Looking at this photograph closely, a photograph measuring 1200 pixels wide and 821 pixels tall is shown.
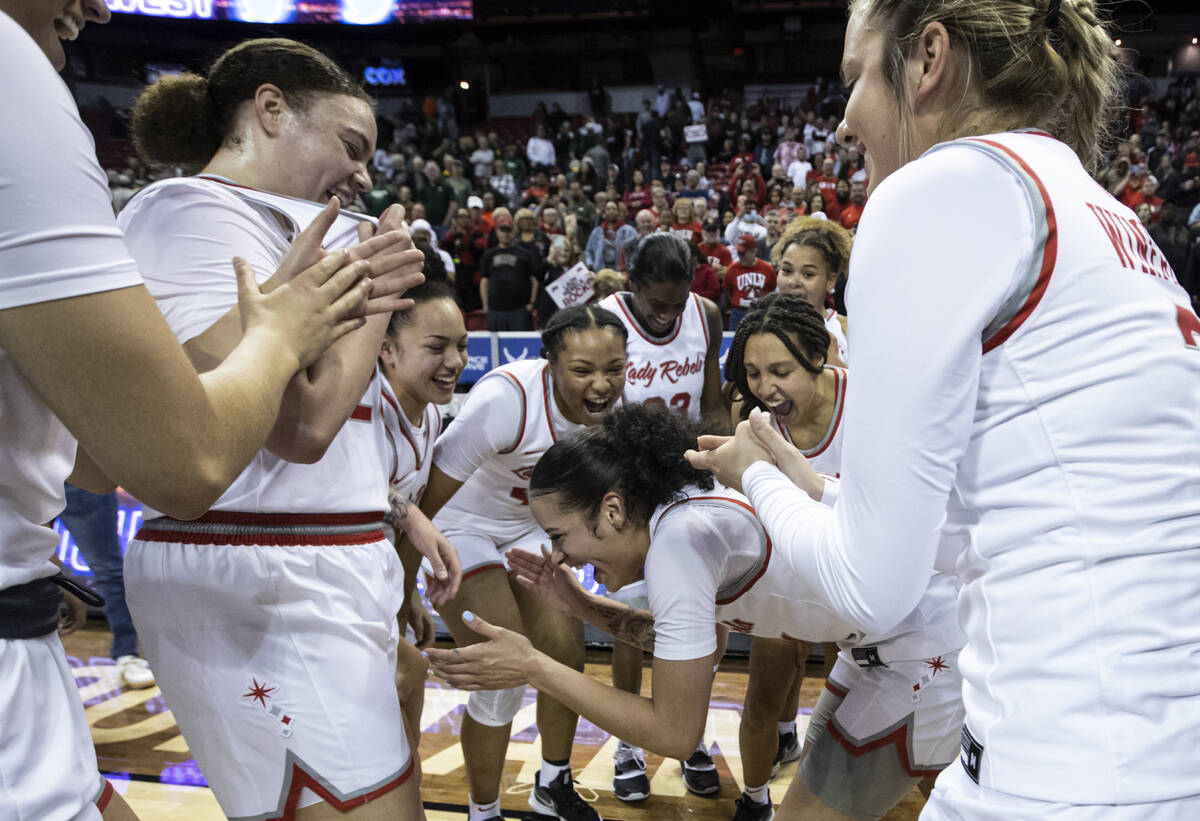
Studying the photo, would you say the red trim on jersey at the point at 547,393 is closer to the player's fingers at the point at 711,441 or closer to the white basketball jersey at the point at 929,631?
the white basketball jersey at the point at 929,631

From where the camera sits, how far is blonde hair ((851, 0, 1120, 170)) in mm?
1169

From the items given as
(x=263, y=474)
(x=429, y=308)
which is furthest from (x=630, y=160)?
(x=263, y=474)

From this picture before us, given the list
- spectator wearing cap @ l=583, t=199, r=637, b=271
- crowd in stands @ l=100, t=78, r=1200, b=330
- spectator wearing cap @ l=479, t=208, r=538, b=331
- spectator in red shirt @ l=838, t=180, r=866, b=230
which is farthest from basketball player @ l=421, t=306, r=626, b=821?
spectator wearing cap @ l=583, t=199, r=637, b=271

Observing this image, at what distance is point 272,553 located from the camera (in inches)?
69.7

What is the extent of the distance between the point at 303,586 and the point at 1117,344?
1372mm

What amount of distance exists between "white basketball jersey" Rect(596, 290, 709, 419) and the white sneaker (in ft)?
8.79

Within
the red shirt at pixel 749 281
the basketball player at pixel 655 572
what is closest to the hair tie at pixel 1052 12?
the basketball player at pixel 655 572

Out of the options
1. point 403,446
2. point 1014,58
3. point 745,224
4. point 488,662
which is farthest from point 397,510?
point 745,224

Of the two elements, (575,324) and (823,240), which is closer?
(575,324)

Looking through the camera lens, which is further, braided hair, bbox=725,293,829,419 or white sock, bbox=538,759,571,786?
white sock, bbox=538,759,571,786

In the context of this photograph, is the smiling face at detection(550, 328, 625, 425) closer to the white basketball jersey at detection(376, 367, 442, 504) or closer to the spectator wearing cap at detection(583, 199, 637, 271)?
the white basketball jersey at detection(376, 367, 442, 504)

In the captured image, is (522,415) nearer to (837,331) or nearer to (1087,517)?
(837,331)

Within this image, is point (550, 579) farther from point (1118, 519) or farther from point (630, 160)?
point (630, 160)

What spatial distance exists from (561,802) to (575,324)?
66.1 inches
